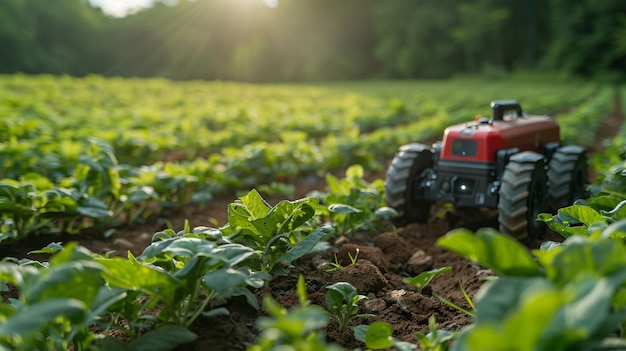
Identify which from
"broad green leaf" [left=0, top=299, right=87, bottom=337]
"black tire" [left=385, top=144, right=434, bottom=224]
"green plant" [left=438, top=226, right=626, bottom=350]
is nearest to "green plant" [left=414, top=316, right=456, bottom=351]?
"green plant" [left=438, top=226, right=626, bottom=350]

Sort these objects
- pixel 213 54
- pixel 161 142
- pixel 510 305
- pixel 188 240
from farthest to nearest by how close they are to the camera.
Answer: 1. pixel 213 54
2. pixel 161 142
3. pixel 188 240
4. pixel 510 305

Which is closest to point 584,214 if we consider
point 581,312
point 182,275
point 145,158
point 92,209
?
point 581,312

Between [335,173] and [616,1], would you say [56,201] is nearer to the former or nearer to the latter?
[335,173]

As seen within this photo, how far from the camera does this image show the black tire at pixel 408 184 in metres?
4.65

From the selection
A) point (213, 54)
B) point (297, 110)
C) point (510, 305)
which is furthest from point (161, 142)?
point (213, 54)

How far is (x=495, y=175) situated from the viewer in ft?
14.5

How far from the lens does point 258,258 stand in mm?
2840

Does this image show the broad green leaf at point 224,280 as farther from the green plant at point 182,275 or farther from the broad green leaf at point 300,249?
the broad green leaf at point 300,249

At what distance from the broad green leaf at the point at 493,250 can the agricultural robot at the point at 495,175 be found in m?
2.39

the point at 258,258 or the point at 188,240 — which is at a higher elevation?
the point at 188,240

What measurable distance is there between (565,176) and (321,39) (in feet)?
198

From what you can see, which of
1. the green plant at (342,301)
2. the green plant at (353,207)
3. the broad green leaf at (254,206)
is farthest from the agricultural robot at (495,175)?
the broad green leaf at (254,206)

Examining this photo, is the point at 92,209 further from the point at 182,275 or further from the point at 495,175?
the point at 495,175

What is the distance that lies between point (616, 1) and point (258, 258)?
Result: 157 feet
